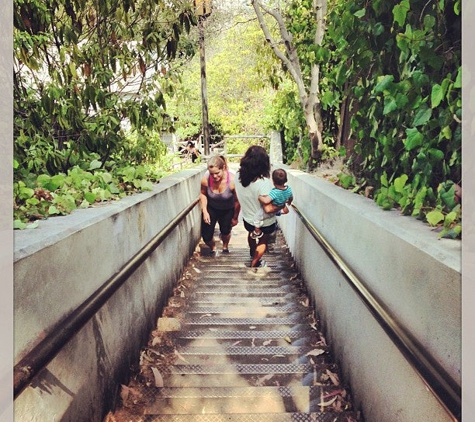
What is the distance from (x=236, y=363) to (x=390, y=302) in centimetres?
168

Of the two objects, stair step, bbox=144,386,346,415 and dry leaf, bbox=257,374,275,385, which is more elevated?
stair step, bbox=144,386,346,415

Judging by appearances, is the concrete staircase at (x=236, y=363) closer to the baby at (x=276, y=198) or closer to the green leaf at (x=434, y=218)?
the baby at (x=276, y=198)

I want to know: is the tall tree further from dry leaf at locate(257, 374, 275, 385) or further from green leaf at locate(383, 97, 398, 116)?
dry leaf at locate(257, 374, 275, 385)

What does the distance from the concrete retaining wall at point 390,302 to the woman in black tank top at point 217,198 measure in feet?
8.34

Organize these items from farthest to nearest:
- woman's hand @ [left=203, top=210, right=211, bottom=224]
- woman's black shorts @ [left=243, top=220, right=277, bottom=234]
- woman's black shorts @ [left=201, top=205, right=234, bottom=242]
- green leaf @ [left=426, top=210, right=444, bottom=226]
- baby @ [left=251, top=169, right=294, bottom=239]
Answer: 1. woman's black shorts @ [left=201, top=205, right=234, bottom=242]
2. woman's hand @ [left=203, top=210, right=211, bottom=224]
3. woman's black shorts @ [left=243, top=220, right=277, bottom=234]
4. baby @ [left=251, top=169, right=294, bottom=239]
5. green leaf @ [left=426, top=210, right=444, bottom=226]

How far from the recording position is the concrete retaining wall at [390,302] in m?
1.75

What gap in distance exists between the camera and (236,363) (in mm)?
3637

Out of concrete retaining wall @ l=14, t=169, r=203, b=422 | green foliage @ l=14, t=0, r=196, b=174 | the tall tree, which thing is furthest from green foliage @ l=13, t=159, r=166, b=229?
the tall tree

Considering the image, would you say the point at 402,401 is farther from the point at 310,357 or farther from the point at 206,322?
the point at 206,322

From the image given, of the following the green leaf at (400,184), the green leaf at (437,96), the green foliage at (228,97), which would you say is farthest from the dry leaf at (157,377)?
the green foliage at (228,97)

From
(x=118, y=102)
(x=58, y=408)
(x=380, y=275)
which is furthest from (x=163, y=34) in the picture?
(x=58, y=408)

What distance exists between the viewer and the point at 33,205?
9.39 feet

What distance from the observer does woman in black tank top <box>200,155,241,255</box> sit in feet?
20.8

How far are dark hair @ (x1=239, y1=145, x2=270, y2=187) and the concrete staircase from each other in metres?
1.42
